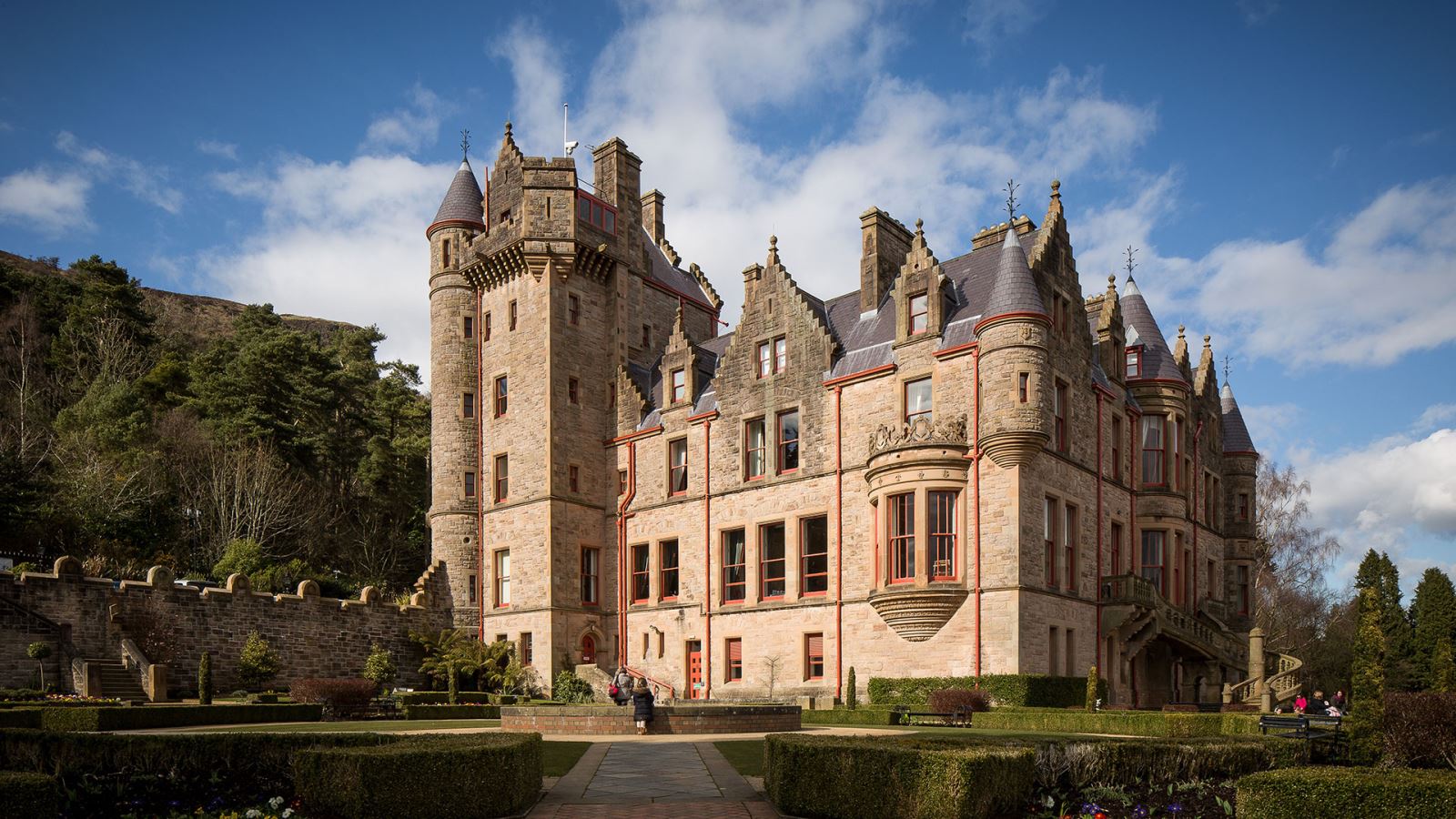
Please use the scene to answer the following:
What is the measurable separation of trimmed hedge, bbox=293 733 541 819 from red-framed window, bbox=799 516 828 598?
75.1 feet

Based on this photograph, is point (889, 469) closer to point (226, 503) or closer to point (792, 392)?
point (792, 392)

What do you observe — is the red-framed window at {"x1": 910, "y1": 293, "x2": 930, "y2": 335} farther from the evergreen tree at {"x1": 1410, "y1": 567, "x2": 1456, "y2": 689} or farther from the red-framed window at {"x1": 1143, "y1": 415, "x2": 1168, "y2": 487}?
the evergreen tree at {"x1": 1410, "y1": 567, "x2": 1456, "y2": 689}

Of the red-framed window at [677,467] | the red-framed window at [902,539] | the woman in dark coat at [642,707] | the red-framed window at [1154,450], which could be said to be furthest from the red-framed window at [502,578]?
the red-framed window at [1154,450]

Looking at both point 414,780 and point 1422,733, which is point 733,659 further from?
point 414,780

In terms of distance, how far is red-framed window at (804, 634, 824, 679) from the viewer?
3491cm

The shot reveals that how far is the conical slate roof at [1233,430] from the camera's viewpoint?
147ft

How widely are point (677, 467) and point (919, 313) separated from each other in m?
11.3

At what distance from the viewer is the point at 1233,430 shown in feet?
148

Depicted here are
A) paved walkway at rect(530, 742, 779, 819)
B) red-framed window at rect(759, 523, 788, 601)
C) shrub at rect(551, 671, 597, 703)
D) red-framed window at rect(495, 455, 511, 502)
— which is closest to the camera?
paved walkway at rect(530, 742, 779, 819)

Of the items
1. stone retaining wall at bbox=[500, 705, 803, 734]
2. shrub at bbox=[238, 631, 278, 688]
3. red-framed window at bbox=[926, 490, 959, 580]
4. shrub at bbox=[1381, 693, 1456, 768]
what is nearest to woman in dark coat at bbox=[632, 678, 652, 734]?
stone retaining wall at bbox=[500, 705, 803, 734]

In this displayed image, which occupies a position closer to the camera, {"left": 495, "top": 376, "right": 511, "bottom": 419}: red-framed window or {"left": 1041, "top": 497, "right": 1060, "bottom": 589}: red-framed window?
{"left": 1041, "top": 497, "right": 1060, "bottom": 589}: red-framed window

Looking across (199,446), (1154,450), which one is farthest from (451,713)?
(199,446)

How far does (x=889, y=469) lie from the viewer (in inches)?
1277

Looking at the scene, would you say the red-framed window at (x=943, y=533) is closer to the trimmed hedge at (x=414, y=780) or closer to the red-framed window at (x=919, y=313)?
the red-framed window at (x=919, y=313)
